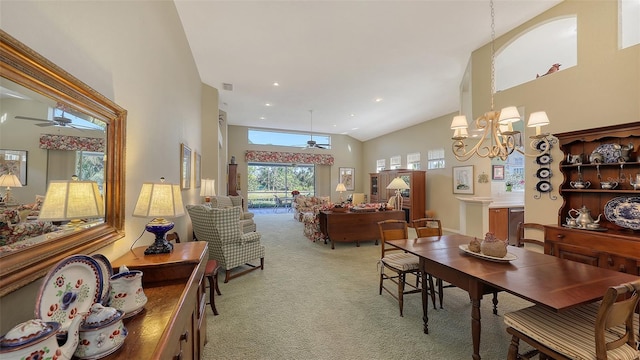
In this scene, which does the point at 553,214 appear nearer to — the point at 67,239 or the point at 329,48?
the point at 329,48

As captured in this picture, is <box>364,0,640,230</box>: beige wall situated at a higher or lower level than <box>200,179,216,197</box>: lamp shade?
higher

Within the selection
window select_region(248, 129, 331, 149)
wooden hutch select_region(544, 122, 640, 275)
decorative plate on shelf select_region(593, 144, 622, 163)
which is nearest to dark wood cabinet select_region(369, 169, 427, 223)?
window select_region(248, 129, 331, 149)

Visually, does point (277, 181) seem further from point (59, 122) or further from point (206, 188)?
point (59, 122)

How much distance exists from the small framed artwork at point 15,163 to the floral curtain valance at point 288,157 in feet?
28.7

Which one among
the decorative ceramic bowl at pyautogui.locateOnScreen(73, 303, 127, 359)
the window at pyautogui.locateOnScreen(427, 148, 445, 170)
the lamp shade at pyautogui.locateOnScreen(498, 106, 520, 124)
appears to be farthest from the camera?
the window at pyautogui.locateOnScreen(427, 148, 445, 170)

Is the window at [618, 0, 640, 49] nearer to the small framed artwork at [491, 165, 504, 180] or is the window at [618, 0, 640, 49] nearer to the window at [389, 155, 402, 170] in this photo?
the small framed artwork at [491, 165, 504, 180]

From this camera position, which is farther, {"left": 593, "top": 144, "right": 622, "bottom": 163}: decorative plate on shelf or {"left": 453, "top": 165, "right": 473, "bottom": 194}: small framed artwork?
{"left": 453, "top": 165, "right": 473, "bottom": 194}: small framed artwork

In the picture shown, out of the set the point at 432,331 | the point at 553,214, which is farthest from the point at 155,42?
the point at 553,214

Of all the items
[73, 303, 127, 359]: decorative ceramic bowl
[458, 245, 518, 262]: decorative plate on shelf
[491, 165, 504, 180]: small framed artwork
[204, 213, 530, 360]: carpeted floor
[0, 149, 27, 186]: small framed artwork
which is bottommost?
[204, 213, 530, 360]: carpeted floor

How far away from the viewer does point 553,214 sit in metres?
3.06

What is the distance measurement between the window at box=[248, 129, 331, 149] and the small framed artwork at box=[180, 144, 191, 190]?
579cm

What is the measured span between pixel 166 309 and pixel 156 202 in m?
0.72

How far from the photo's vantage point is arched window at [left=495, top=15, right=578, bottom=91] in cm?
338

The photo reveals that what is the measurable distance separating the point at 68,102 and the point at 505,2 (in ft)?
13.5
